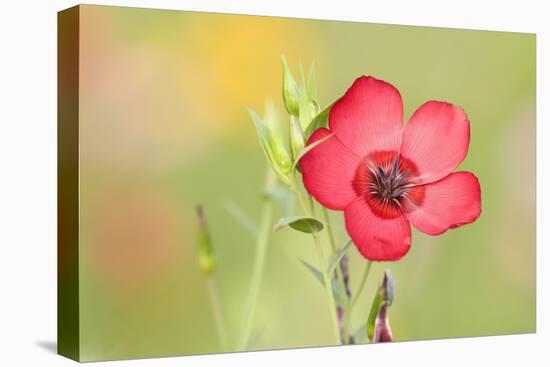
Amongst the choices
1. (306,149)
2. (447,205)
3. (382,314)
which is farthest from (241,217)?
(447,205)

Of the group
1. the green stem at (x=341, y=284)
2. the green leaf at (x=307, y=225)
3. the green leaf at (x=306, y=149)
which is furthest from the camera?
the green stem at (x=341, y=284)

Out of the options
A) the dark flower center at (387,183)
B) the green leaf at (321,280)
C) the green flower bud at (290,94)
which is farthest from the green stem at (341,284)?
the green flower bud at (290,94)

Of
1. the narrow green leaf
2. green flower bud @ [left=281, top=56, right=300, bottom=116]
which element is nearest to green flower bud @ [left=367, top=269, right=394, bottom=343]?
the narrow green leaf

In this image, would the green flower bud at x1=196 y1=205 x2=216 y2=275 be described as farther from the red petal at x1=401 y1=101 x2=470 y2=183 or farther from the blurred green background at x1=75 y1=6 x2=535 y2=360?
the red petal at x1=401 y1=101 x2=470 y2=183

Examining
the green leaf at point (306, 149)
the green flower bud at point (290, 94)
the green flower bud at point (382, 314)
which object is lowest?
the green flower bud at point (382, 314)

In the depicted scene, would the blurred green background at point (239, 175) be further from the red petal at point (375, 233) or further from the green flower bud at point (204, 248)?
the red petal at point (375, 233)

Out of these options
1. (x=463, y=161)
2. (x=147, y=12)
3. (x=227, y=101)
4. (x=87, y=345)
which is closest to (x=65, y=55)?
(x=147, y=12)

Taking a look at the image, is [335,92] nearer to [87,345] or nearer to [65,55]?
[65,55]

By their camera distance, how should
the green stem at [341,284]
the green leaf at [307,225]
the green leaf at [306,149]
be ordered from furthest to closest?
1. the green stem at [341,284]
2. the green leaf at [307,225]
3. the green leaf at [306,149]
